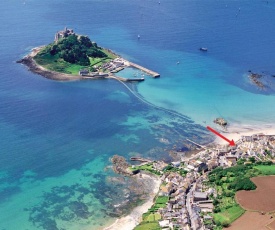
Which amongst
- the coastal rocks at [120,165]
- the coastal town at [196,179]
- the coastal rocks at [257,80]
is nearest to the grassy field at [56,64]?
the coastal rocks at [120,165]

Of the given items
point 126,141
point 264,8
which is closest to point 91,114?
point 126,141

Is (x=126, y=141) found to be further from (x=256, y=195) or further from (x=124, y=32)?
(x=124, y=32)

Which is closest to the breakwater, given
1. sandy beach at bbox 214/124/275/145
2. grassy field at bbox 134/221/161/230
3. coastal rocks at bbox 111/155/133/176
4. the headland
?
sandy beach at bbox 214/124/275/145

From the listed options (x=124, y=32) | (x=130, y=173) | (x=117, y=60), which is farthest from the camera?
(x=124, y=32)

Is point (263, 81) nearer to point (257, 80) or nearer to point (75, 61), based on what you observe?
point (257, 80)

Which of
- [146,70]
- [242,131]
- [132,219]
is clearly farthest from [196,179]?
[146,70]

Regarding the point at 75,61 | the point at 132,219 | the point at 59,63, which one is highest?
the point at 75,61
